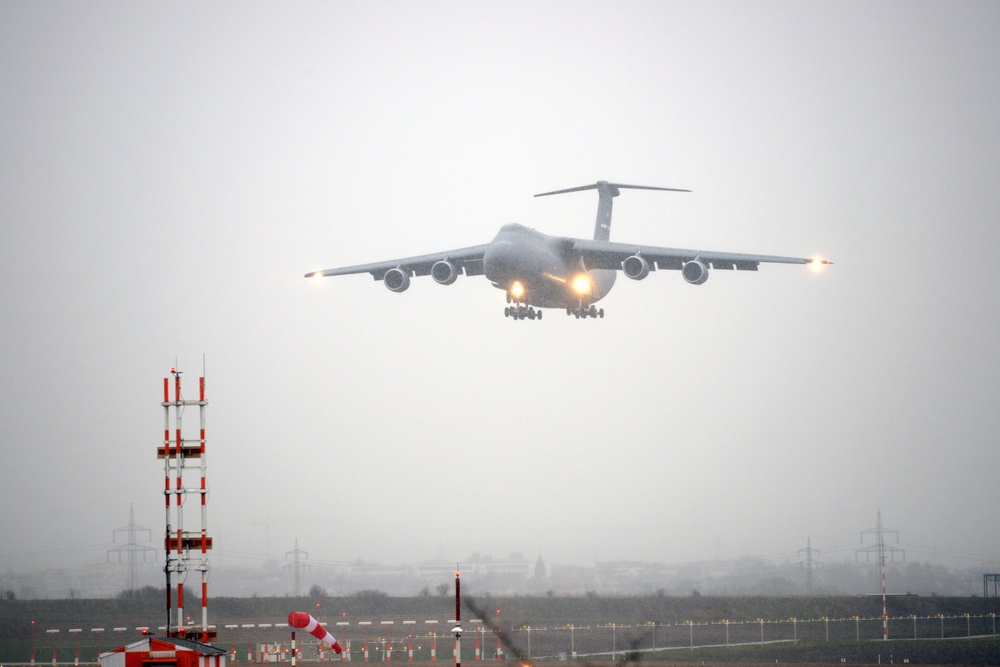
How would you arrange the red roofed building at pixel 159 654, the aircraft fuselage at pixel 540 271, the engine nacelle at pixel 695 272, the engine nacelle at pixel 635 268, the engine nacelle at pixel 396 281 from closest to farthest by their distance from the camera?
the red roofed building at pixel 159 654, the aircraft fuselage at pixel 540 271, the engine nacelle at pixel 695 272, the engine nacelle at pixel 635 268, the engine nacelle at pixel 396 281

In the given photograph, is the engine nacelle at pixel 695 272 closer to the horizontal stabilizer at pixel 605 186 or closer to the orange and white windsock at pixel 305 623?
the horizontal stabilizer at pixel 605 186

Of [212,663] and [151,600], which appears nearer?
[212,663]

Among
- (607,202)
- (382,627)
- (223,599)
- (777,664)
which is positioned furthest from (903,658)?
(607,202)

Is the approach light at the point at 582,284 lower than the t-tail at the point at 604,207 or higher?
lower

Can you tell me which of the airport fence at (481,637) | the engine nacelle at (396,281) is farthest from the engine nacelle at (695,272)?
the airport fence at (481,637)

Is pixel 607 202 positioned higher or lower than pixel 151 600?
higher

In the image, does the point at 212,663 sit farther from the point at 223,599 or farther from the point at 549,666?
the point at 223,599
